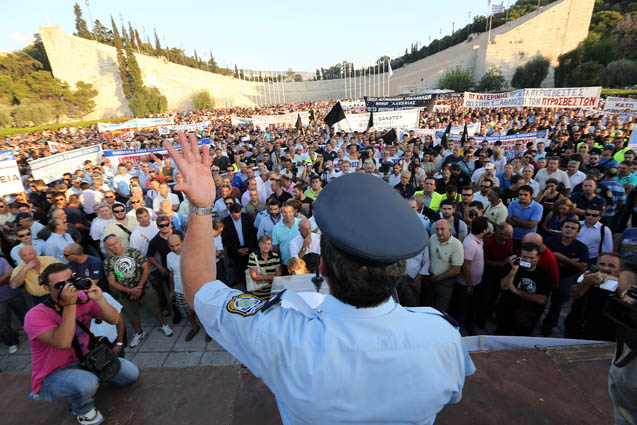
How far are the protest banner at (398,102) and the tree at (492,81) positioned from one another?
43.8 m

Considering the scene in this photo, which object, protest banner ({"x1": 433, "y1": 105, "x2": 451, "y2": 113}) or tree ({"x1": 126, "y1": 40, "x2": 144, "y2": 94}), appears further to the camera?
tree ({"x1": 126, "y1": 40, "x2": 144, "y2": 94})

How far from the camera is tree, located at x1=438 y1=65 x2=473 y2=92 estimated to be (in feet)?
167

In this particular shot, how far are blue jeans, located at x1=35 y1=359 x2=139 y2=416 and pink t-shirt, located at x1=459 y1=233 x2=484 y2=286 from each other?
3.98 metres

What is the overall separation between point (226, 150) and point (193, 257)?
1281 cm

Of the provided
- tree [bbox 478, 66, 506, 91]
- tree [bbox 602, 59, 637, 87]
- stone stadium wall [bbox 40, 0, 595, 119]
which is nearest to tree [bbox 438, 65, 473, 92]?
tree [bbox 478, 66, 506, 91]

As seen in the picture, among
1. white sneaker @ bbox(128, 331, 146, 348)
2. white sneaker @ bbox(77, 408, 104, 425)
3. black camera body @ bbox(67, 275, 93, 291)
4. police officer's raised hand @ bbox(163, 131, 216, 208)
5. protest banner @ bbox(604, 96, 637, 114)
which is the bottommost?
white sneaker @ bbox(128, 331, 146, 348)

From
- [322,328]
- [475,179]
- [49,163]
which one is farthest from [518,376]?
[49,163]

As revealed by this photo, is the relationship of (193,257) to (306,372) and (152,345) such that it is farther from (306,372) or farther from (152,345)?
(152,345)

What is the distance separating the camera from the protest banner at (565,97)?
1271 centimetres

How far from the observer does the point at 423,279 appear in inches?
181

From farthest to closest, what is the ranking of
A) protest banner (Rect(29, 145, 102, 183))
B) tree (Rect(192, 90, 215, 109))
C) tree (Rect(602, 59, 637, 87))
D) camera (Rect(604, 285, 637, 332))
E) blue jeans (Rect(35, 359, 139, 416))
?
tree (Rect(192, 90, 215, 109)) → tree (Rect(602, 59, 637, 87)) → protest banner (Rect(29, 145, 102, 183)) → blue jeans (Rect(35, 359, 139, 416)) → camera (Rect(604, 285, 637, 332))

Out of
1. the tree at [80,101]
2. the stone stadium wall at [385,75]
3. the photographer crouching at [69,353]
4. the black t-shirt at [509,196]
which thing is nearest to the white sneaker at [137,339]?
the photographer crouching at [69,353]

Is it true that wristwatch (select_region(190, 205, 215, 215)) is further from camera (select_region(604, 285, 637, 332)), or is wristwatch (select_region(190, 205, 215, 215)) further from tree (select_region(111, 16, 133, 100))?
tree (select_region(111, 16, 133, 100))

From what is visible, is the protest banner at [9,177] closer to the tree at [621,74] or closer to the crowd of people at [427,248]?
the crowd of people at [427,248]
